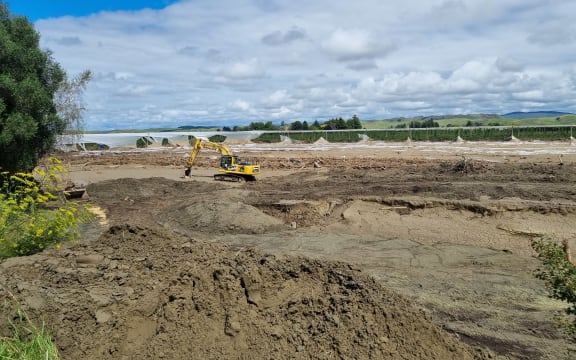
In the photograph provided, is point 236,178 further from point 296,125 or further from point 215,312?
point 296,125

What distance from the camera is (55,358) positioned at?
193 inches

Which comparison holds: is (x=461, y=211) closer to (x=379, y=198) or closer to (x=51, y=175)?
(x=379, y=198)

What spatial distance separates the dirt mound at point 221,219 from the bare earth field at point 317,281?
2.5 inches

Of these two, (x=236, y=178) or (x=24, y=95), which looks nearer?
(x=24, y=95)

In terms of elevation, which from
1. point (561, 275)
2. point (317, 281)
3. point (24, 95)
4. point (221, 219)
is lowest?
point (221, 219)

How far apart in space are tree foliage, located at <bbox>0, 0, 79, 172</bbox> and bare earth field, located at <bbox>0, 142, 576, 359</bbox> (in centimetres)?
330

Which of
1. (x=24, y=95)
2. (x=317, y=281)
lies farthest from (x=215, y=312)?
(x=24, y=95)

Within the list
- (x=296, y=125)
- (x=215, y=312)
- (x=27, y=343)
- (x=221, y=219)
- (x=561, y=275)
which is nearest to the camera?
(x=561, y=275)

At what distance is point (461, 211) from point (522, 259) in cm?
379

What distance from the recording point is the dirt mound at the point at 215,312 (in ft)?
17.8

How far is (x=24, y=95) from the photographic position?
45.9ft

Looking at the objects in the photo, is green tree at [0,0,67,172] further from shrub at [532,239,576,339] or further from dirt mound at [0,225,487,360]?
shrub at [532,239,576,339]

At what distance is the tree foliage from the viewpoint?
13742 millimetres

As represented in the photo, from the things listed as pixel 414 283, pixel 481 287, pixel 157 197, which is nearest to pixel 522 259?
pixel 481 287
